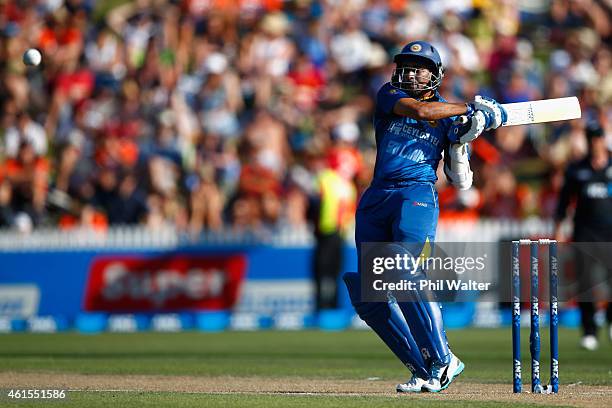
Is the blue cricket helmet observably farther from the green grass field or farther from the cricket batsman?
the green grass field

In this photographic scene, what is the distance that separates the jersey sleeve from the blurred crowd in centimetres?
1080

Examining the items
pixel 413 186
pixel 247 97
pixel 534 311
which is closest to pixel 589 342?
pixel 413 186

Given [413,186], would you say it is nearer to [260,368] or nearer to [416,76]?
[416,76]

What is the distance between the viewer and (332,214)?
65.9 ft

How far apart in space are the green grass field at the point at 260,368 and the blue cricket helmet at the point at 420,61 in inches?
86.3

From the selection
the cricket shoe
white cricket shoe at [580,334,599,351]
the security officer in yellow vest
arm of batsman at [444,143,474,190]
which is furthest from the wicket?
the security officer in yellow vest

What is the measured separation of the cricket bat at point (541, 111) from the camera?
9.44 metres

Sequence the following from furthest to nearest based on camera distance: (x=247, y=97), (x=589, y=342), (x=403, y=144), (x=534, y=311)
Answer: (x=247, y=97), (x=589, y=342), (x=403, y=144), (x=534, y=311)

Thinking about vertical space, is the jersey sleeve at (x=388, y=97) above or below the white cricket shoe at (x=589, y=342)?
above

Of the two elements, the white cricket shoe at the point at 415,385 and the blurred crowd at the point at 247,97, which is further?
the blurred crowd at the point at 247,97

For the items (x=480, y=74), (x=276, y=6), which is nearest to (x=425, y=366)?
(x=480, y=74)

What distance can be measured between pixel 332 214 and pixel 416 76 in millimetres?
10607

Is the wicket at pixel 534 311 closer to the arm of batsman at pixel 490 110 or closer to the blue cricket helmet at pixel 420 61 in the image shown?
the arm of batsman at pixel 490 110

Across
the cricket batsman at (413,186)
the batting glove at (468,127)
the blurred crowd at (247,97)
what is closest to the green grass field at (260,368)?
the cricket batsman at (413,186)
